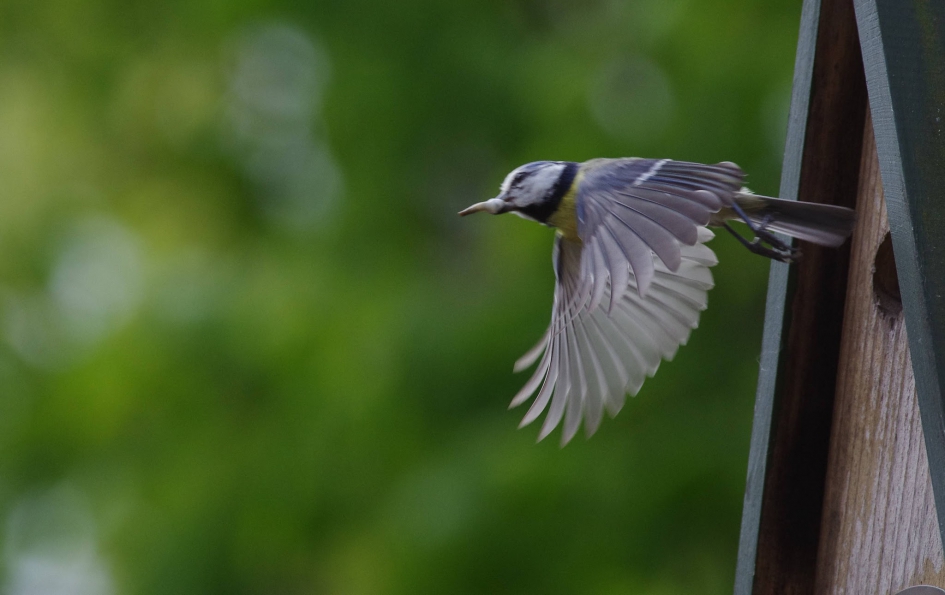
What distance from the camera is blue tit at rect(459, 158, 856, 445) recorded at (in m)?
1.38

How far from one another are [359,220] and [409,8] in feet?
2.07

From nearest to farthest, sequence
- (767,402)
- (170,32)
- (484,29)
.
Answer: (767,402), (484,29), (170,32)

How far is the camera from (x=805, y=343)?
1.54 meters

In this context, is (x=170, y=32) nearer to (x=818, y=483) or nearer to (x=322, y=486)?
(x=322, y=486)

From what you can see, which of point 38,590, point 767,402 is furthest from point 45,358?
point 767,402

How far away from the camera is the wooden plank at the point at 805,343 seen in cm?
150

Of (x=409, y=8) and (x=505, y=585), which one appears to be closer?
(x=505, y=585)

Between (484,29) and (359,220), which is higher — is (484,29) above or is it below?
above

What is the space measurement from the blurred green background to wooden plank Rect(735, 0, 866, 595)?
2.60 ft

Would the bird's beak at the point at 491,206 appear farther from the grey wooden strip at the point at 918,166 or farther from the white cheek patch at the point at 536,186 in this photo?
the grey wooden strip at the point at 918,166

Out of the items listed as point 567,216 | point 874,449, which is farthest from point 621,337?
point 874,449

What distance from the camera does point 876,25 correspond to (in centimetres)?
123

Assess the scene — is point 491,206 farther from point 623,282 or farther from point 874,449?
point 874,449

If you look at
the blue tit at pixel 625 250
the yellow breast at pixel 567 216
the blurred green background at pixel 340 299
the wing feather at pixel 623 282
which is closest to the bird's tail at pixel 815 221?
the blue tit at pixel 625 250
